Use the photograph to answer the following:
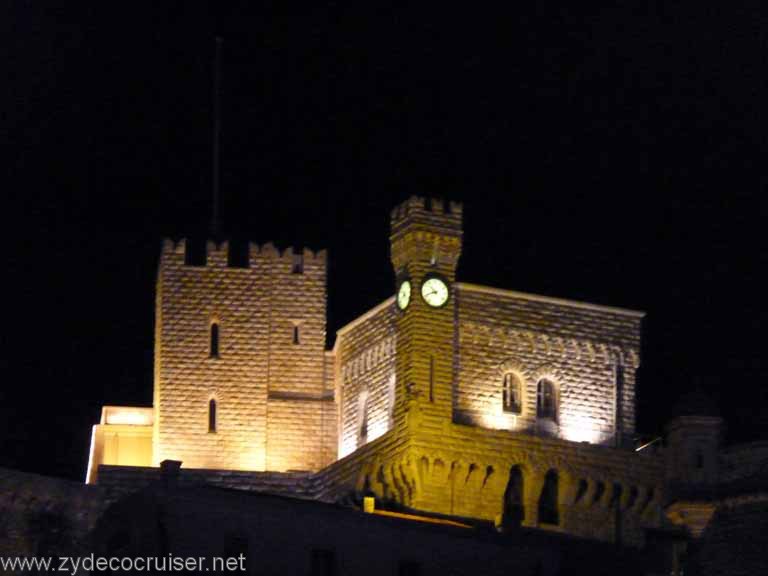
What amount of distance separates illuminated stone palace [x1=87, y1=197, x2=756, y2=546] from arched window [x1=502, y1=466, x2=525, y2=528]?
0.06 m

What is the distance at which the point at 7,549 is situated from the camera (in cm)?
8744

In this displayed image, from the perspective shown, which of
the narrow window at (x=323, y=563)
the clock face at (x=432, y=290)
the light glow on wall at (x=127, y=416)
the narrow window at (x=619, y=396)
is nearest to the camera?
the narrow window at (x=323, y=563)

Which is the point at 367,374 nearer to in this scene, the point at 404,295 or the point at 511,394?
the point at 404,295

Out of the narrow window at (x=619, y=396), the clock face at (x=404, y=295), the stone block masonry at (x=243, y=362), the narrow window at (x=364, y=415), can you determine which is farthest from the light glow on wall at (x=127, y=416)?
the narrow window at (x=619, y=396)

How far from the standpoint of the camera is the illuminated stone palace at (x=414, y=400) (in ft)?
344

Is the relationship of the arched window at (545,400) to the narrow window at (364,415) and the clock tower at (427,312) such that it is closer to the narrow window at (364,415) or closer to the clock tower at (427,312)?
the clock tower at (427,312)

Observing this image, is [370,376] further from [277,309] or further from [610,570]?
[610,570]

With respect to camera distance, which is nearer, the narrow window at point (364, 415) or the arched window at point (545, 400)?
the arched window at point (545, 400)

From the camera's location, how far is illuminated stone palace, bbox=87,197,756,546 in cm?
10481

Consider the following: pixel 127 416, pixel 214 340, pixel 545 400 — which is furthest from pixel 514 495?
pixel 127 416

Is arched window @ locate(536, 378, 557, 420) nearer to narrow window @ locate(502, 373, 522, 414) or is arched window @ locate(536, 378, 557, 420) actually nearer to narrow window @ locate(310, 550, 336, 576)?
narrow window @ locate(502, 373, 522, 414)

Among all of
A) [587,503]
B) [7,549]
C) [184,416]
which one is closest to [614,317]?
[587,503]

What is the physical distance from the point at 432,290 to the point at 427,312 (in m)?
0.68

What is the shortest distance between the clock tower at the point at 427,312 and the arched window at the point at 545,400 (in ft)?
11.6
